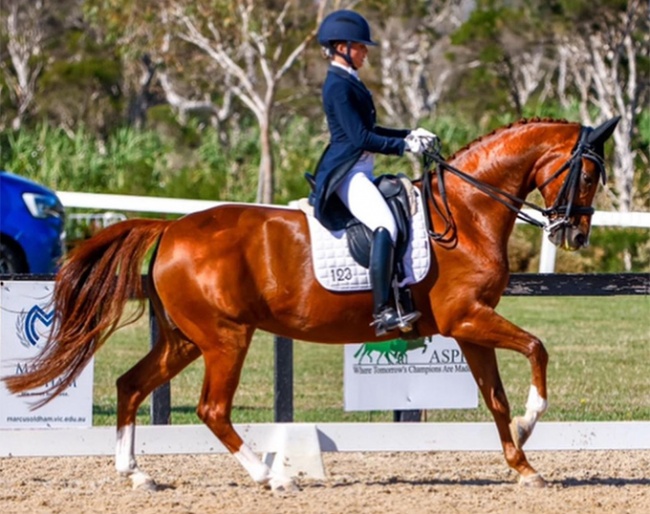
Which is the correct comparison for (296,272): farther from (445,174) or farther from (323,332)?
(445,174)

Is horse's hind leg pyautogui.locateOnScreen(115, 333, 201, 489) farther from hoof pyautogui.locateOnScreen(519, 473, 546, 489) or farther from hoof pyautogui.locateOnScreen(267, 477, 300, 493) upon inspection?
hoof pyautogui.locateOnScreen(519, 473, 546, 489)

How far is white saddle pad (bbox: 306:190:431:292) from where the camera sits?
285 inches

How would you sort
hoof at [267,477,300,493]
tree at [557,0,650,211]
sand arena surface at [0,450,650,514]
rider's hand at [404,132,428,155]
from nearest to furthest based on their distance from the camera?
sand arena surface at [0,450,650,514]
rider's hand at [404,132,428,155]
hoof at [267,477,300,493]
tree at [557,0,650,211]

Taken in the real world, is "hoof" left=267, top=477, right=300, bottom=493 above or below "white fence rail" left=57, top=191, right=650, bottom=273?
below

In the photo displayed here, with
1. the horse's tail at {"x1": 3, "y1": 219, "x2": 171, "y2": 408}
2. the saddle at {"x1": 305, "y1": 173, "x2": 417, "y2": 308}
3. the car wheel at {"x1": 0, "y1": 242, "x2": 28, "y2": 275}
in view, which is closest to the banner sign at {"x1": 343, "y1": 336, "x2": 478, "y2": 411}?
the saddle at {"x1": 305, "y1": 173, "x2": 417, "y2": 308}

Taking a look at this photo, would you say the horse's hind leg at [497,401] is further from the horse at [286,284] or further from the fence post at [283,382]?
the fence post at [283,382]

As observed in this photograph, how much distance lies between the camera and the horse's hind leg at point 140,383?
7.39m

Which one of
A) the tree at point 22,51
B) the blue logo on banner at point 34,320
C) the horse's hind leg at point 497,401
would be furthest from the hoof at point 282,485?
the tree at point 22,51

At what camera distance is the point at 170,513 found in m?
6.50

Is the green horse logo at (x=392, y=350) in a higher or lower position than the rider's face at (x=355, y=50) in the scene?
lower

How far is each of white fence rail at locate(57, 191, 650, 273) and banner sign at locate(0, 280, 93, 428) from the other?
3.03 m

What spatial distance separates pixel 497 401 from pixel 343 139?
5.39 ft

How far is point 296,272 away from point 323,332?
0.37m

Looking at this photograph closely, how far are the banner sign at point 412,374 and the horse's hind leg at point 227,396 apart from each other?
1486mm
